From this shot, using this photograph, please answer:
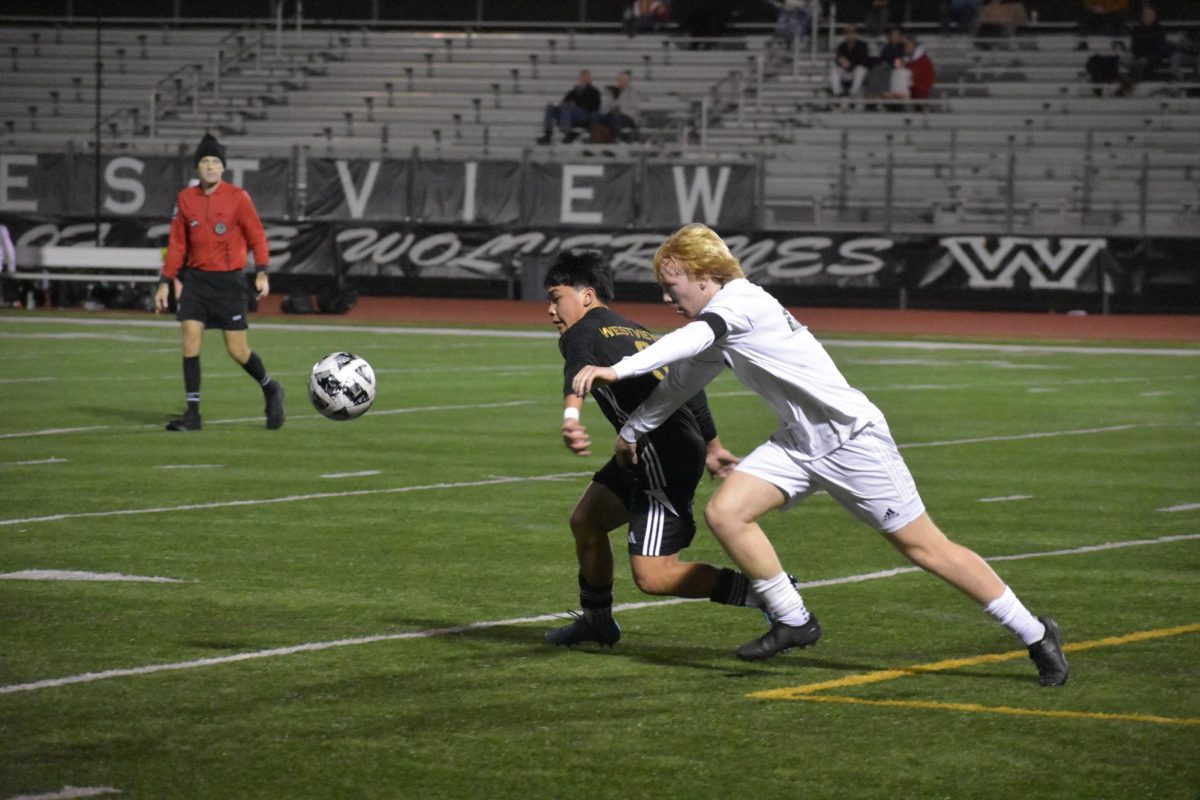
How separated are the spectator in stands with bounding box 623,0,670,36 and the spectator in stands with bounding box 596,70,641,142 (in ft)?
12.6

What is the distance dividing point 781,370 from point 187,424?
939 centimetres

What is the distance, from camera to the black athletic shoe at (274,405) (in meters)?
15.5

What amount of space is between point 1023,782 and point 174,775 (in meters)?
2.33

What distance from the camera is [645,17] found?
4141 centimetres

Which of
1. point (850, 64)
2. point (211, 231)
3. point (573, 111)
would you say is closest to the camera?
point (211, 231)

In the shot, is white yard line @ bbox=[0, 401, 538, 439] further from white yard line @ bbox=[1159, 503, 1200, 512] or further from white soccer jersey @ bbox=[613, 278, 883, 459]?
white soccer jersey @ bbox=[613, 278, 883, 459]

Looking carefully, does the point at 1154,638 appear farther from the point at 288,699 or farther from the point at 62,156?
the point at 62,156

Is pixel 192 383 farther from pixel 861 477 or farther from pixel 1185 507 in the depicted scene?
pixel 861 477

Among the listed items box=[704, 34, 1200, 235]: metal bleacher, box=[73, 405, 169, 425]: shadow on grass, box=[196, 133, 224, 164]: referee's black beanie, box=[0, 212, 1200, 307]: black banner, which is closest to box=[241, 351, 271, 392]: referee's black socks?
box=[73, 405, 169, 425]: shadow on grass

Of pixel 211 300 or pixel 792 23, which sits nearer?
pixel 211 300

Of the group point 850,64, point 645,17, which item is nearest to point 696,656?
point 850,64

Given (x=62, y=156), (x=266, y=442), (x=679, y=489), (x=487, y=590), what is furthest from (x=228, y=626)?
(x=62, y=156)

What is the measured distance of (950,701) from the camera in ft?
21.7

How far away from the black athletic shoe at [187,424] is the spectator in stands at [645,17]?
27290 mm
